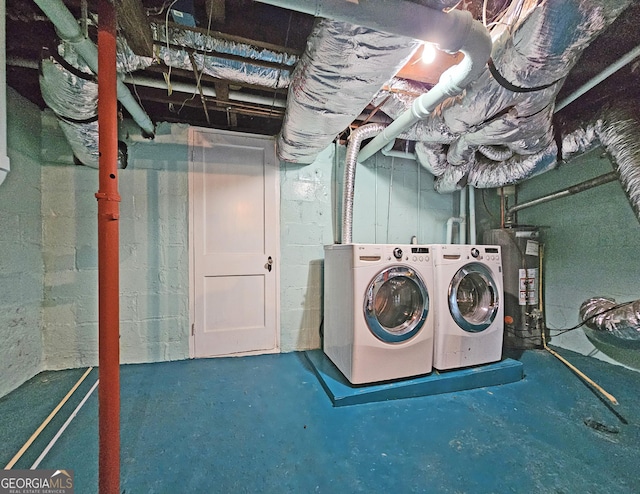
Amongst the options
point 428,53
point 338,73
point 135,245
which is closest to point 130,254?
point 135,245

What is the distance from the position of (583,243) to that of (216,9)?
3.43 meters

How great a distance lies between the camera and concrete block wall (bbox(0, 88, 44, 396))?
70.2 inches

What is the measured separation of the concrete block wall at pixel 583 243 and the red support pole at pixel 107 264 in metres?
3.48

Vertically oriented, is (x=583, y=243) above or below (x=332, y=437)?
above

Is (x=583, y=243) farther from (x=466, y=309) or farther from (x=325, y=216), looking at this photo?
(x=325, y=216)

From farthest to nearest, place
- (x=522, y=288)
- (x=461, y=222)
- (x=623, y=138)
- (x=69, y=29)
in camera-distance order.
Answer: (x=461, y=222), (x=522, y=288), (x=623, y=138), (x=69, y=29)

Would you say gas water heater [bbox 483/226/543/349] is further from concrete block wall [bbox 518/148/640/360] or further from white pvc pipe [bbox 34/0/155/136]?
white pvc pipe [bbox 34/0/155/136]

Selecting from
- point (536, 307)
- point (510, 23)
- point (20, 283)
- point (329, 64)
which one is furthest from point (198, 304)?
point (536, 307)

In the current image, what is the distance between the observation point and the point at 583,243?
8.46ft

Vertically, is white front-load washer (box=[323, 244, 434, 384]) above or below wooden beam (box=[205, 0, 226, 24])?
below

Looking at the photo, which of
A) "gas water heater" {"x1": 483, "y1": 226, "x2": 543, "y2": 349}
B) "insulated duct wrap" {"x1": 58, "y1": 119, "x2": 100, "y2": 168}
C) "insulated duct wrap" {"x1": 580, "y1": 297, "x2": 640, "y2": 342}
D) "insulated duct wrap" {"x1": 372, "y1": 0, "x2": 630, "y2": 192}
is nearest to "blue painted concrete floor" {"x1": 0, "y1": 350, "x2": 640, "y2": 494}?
"insulated duct wrap" {"x1": 580, "y1": 297, "x2": 640, "y2": 342}

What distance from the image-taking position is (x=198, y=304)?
2422 mm

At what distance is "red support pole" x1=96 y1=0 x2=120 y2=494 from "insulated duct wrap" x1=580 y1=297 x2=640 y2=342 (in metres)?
2.88

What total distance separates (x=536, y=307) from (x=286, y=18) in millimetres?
3172
